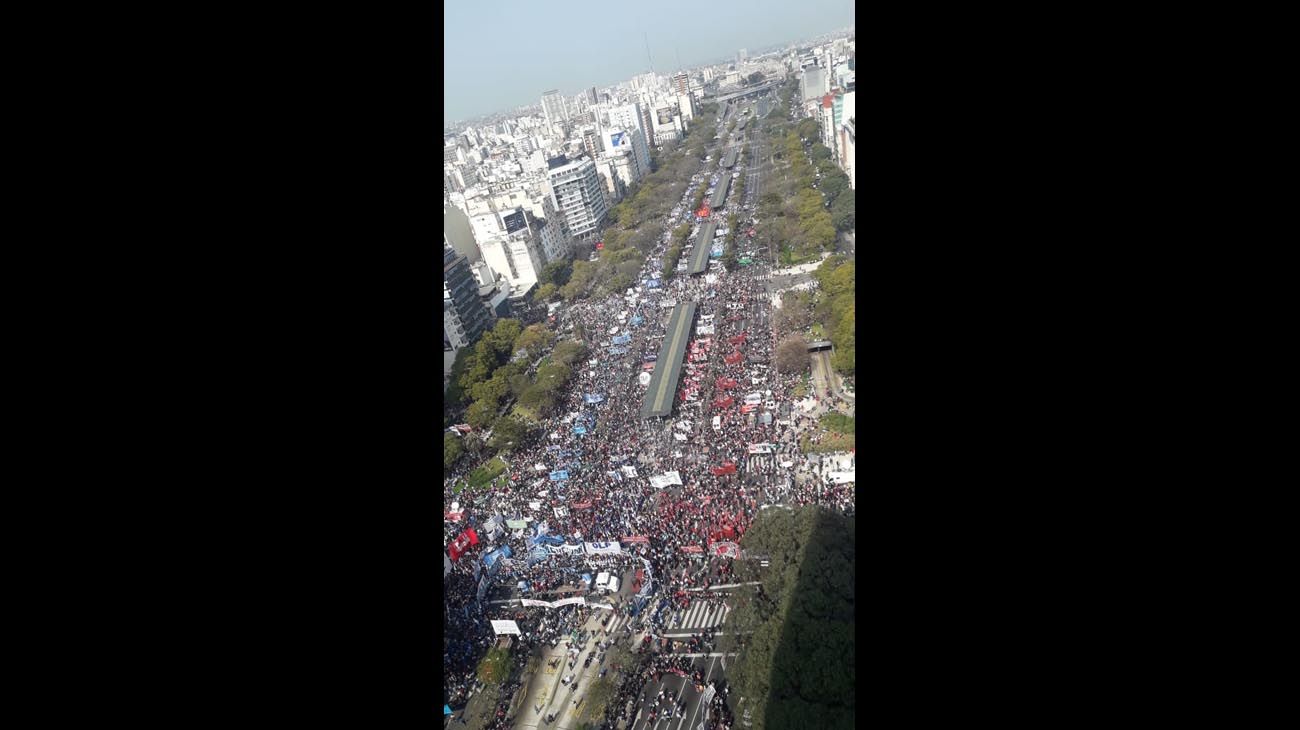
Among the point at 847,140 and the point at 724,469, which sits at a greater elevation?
the point at 847,140

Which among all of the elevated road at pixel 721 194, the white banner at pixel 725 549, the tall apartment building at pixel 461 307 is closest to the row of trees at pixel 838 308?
the white banner at pixel 725 549

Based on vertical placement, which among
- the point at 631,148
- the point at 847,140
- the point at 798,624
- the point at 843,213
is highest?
the point at 847,140


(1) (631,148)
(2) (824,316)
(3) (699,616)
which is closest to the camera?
(3) (699,616)

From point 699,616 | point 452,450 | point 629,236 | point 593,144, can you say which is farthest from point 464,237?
point 699,616

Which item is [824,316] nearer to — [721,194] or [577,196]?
[721,194]

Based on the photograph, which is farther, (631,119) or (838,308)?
(631,119)

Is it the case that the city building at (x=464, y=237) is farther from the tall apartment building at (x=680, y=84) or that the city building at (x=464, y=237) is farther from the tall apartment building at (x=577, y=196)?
the tall apartment building at (x=680, y=84)
